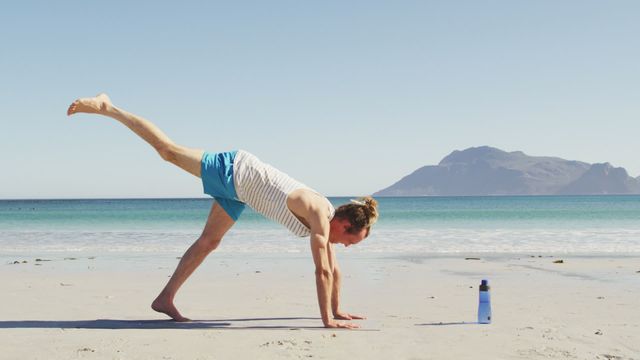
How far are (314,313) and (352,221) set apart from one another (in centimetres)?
139

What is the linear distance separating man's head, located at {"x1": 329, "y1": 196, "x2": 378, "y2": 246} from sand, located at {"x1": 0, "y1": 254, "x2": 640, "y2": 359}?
0.76 meters

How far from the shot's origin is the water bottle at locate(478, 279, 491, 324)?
5.74m

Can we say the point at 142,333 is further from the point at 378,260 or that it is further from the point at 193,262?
the point at 378,260

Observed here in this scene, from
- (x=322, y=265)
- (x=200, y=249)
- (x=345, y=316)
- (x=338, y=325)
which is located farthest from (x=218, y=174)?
(x=345, y=316)

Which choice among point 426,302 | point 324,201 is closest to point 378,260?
point 426,302

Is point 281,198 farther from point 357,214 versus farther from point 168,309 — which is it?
point 168,309

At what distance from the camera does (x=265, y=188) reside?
555 cm

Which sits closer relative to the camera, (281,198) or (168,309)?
(281,198)

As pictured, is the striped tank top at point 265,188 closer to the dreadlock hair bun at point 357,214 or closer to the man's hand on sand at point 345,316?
the dreadlock hair bun at point 357,214

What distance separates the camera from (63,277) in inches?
375

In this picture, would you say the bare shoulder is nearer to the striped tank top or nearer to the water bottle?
the striped tank top

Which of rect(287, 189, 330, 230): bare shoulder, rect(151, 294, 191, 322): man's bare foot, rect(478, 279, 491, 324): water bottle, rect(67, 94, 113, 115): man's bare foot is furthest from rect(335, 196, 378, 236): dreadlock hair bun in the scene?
rect(67, 94, 113, 115): man's bare foot

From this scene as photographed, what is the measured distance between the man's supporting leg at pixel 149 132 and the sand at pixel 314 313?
4.50ft

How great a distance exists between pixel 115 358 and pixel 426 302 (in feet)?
11.9
